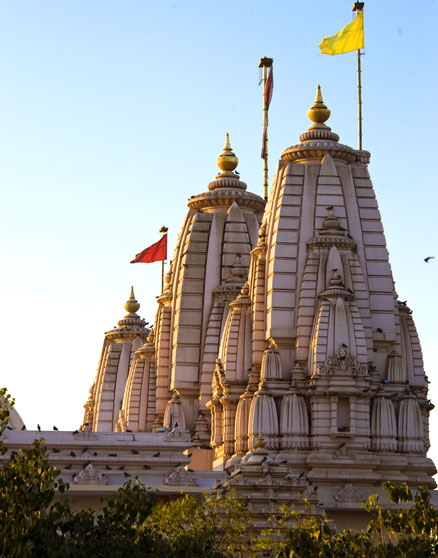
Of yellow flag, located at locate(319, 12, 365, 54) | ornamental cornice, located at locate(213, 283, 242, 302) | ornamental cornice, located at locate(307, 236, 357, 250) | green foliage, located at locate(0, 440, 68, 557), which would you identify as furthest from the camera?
ornamental cornice, located at locate(213, 283, 242, 302)

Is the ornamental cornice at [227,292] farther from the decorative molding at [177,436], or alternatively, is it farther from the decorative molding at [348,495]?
the decorative molding at [348,495]

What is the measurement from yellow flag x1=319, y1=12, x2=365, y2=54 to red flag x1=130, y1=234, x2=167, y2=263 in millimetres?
19000

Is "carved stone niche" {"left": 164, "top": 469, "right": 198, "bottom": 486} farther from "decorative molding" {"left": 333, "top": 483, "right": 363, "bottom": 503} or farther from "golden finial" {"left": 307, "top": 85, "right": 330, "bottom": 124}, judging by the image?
"golden finial" {"left": 307, "top": 85, "right": 330, "bottom": 124}

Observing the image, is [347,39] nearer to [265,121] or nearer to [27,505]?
[265,121]

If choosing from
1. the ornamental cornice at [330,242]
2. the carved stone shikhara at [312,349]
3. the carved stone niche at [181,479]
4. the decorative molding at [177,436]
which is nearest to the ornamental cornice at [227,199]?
the carved stone shikhara at [312,349]

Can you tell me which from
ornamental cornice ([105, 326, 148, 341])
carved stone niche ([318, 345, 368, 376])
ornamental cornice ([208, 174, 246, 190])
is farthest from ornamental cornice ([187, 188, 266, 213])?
carved stone niche ([318, 345, 368, 376])

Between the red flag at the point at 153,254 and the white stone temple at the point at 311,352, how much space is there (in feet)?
29.0

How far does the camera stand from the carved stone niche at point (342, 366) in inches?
2344

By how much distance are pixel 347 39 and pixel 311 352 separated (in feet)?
55.7

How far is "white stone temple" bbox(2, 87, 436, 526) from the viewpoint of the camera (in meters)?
59.2

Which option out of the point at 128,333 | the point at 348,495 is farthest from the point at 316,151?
the point at 128,333

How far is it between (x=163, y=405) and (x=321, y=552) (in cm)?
4171

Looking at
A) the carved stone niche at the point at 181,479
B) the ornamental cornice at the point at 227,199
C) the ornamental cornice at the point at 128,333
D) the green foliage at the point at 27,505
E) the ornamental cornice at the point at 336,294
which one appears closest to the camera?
the green foliage at the point at 27,505

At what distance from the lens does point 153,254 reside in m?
84.0
